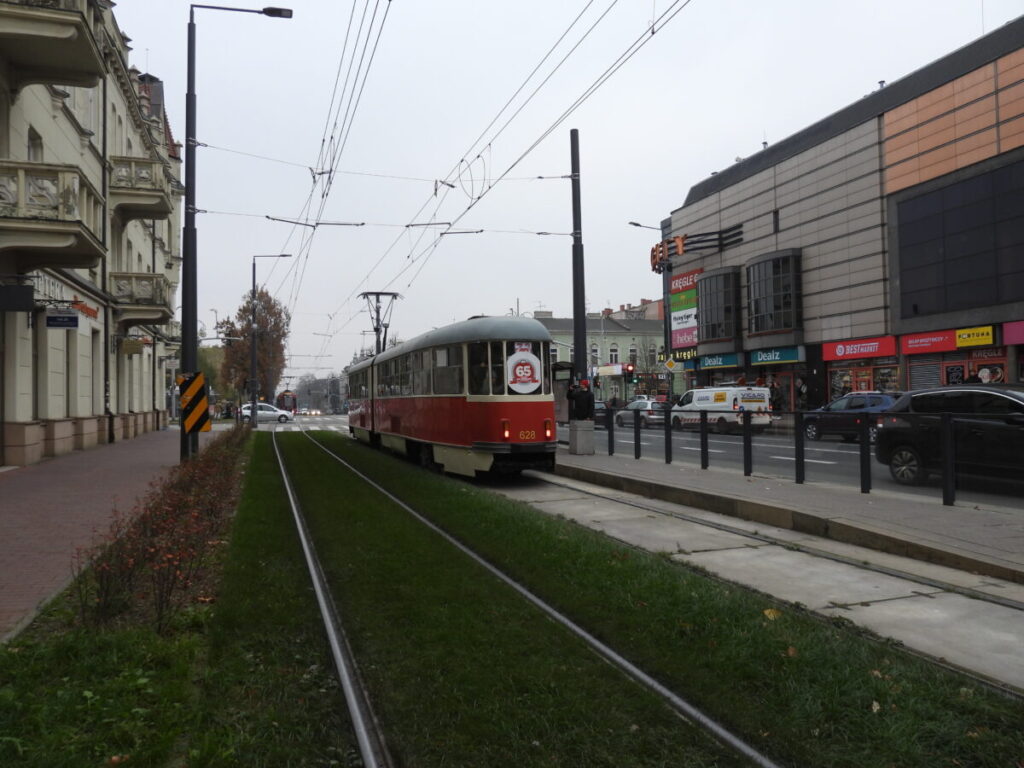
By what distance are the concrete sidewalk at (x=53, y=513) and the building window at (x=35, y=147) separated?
6554mm

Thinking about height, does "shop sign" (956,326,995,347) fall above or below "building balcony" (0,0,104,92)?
below

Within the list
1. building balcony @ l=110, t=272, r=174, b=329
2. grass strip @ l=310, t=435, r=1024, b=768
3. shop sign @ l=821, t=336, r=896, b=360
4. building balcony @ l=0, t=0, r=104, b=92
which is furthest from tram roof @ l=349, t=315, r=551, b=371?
shop sign @ l=821, t=336, r=896, b=360

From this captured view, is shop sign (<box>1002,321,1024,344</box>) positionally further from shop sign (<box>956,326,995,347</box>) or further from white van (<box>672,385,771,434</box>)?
white van (<box>672,385,771,434</box>)

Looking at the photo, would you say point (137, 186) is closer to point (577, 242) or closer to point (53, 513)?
point (577, 242)

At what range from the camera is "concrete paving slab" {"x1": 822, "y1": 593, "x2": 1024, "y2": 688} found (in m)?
4.79

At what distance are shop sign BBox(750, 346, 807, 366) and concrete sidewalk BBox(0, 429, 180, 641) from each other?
1233 inches

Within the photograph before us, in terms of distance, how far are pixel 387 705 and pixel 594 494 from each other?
9505 mm

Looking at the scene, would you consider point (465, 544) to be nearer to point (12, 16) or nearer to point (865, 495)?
point (865, 495)

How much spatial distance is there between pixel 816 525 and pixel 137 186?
903 inches

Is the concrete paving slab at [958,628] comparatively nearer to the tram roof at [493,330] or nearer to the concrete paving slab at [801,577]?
the concrete paving slab at [801,577]

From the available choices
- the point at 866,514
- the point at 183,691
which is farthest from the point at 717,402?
the point at 183,691

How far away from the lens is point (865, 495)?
36.2 feet

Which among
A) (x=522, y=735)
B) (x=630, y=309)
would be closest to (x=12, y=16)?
(x=522, y=735)

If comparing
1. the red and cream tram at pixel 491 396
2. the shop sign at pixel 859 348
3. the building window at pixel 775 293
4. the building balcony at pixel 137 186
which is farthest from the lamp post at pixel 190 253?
the building window at pixel 775 293
